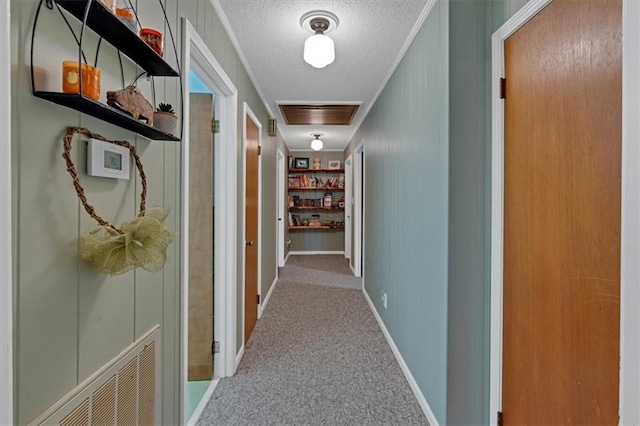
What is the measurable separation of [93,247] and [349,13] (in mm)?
1873

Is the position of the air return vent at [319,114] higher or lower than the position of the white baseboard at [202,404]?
higher

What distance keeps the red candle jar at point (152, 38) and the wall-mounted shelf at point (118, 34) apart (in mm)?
41

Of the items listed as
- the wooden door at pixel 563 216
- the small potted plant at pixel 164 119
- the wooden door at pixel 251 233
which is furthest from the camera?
the wooden door at pixel 251 233

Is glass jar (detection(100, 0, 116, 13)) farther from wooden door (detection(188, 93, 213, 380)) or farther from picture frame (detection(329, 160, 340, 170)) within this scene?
picture frame (detection(329, 160, 340, 170))

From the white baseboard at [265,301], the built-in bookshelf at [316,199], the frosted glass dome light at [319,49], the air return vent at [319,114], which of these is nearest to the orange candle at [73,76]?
the frosted glass dome light at [319,49]

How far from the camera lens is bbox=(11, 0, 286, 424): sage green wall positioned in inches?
26.5

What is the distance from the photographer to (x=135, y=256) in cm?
84

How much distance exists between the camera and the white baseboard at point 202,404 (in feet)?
5.70

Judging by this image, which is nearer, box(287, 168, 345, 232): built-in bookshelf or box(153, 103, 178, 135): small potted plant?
box(153, 103, 178, 135): small potted plant

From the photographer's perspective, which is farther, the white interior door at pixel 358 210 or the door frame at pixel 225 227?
the white interior door at pixel 358 210

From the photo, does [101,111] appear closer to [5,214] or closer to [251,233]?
[5,214]

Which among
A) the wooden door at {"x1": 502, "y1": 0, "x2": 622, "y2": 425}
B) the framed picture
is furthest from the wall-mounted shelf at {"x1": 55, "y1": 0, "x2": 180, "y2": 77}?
the framed picture

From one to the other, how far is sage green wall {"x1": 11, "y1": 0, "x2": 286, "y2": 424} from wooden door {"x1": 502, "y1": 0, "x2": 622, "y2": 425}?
152cm

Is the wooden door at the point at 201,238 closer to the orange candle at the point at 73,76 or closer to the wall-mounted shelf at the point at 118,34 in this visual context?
the wall-mounted shelf at the point at 118,34
